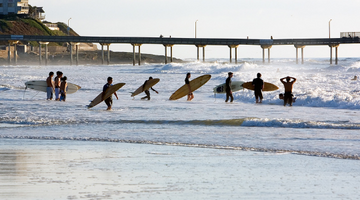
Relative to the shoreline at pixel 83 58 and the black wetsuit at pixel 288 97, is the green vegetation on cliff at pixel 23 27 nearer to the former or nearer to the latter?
the shoreline at pixel 83 58

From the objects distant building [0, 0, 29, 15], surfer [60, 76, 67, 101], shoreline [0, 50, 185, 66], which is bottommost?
surfer [60, 76, 67, 101]

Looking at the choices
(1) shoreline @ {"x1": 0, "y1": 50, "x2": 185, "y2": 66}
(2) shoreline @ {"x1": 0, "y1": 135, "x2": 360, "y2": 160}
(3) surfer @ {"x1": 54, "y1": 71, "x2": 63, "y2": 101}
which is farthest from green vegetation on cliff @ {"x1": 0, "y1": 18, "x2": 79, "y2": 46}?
(2) shoreline @ {"x1": 0, "y1": 135, "x2": 360, "y2": 160}

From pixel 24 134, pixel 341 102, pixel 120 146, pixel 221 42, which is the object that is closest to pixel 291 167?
pixel 120 146

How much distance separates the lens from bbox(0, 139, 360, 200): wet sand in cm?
549

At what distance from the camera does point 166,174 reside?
21.4 ft

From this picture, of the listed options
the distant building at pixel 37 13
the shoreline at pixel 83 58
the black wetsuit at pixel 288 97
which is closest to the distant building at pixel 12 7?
the distant building at pixel 37 13

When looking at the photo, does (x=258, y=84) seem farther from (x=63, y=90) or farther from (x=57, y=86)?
(x=57, y=86)

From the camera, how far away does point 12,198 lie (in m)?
5.17

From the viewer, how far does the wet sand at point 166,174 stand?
549 cm

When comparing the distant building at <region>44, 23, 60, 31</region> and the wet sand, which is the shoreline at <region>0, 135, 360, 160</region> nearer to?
the wet sand

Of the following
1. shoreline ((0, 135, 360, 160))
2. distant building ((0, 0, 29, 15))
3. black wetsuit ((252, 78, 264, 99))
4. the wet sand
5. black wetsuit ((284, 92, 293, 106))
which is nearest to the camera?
the wet sand

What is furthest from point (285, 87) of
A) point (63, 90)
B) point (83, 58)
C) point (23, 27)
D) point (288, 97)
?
point (23, 27)

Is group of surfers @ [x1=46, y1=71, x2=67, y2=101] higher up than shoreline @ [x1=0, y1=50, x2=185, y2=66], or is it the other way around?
shoreline @ [x1=0, y1=50, x2=185, y2=66]

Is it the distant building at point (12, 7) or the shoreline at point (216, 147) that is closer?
the shoreline at point (216, 147)
